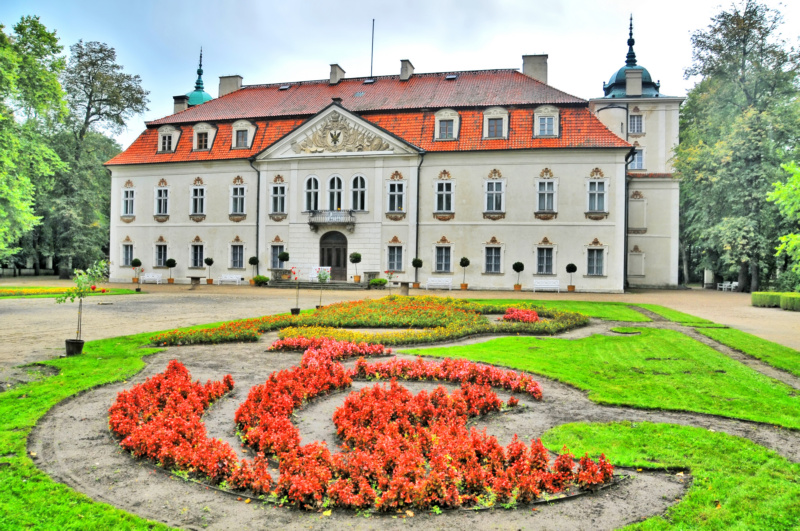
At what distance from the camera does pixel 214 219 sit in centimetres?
3850

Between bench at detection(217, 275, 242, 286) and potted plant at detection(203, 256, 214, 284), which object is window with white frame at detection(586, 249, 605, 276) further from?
potted plant at detection(203, 256, 214, 284)

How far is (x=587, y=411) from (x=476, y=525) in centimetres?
350

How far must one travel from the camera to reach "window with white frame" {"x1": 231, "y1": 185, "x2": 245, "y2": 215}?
38125mm

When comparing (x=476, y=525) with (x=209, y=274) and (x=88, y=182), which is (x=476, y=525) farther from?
(x=88, y=182)

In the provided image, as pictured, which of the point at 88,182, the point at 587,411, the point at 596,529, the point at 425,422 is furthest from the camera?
the point at 88,182

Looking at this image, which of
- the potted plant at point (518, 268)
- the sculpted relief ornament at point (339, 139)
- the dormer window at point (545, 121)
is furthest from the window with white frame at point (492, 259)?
the sculpted relief ornament at point (339, 139)

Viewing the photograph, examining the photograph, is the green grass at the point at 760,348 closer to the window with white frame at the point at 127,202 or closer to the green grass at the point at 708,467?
the green grass at the point at 708,467

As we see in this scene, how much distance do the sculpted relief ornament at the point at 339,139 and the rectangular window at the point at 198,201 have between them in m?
7.74

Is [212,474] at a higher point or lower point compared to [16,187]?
lower

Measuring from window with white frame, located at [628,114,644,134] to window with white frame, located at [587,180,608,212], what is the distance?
13981 millimetres

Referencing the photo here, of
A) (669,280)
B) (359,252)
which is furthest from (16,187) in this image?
(669,280)

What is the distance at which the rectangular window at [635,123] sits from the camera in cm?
4419

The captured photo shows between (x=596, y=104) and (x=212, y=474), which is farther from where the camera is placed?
(x=596, y=104)

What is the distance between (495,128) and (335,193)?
423 inches
